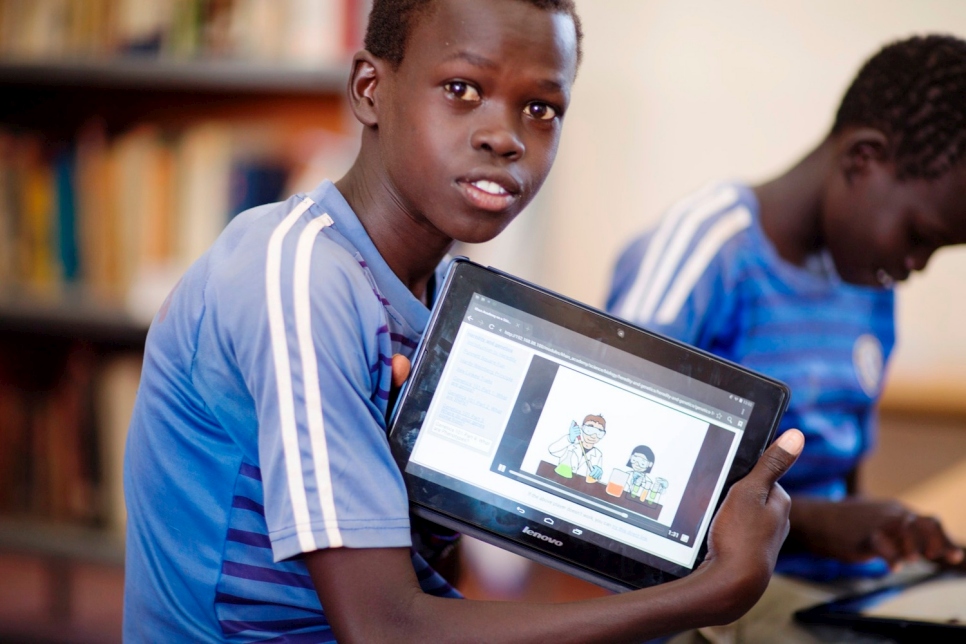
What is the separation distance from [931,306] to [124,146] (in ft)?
5.30

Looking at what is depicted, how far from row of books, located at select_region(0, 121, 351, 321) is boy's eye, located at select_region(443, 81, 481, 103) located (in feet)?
3.09

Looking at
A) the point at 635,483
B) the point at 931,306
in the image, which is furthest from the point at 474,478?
the point at 931,306

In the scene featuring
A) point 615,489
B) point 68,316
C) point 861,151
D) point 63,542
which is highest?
point 861,151

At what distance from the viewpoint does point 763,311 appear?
110cm

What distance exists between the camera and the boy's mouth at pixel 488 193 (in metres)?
0.71

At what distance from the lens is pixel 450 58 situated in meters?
0.70

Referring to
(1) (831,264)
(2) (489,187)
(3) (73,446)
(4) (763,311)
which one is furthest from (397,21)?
(3) (73,446)

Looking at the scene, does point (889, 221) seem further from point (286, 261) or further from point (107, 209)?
point (107, 209)

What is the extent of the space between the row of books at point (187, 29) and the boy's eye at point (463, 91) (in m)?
0.95

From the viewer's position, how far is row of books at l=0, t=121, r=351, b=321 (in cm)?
167

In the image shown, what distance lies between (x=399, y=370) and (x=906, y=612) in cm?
56

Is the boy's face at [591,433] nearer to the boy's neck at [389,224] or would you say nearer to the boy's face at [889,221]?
the boy's neck at [389,224]

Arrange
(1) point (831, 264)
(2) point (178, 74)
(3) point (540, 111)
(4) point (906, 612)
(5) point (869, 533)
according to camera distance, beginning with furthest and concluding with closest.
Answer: (2) point (178, 74) < (1) point (831, 264) < (5) point (869, 533) < (4) point (906, 612) < (3) point (540, 111)

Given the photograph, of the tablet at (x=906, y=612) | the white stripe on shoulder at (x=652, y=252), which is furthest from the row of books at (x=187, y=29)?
the tablet at (x=906, y=612)
